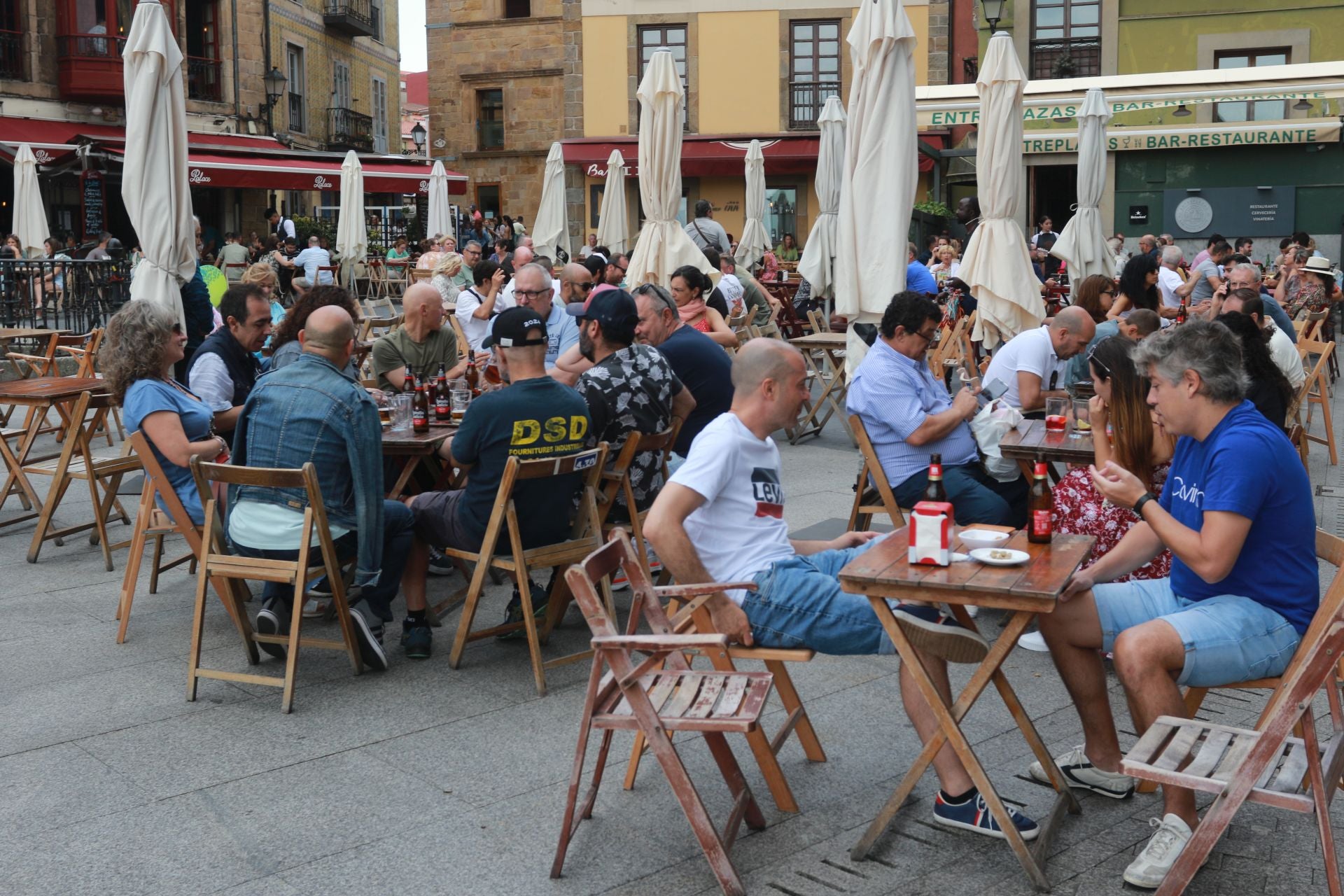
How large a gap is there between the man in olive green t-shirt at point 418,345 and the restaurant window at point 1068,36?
22.8 meters

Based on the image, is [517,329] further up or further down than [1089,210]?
further down

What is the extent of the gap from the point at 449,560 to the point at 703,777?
271cm

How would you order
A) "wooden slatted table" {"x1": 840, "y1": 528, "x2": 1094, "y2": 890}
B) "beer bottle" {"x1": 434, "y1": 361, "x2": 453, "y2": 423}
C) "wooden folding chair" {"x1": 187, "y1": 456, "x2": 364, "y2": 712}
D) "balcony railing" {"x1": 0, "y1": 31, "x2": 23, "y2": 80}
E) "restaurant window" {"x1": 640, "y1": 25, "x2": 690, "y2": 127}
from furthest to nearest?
"restaurant window" {"x1": 640, "y1": 25, "x2": 690, "y2": 127}, "balcony railing" {"x1": 0, "y1": 31, "x2": 23, "y2": 80}, "beer bottle" {"x1": 434, "y1": 361, "x2": 453, "y2": 423}, "wooden folding chair" {"x1": 187, "y1": 456, "x2": 364, "y2": 712}, "wooden slatted table" {"x1": 840, "y1": 528, "x2": 1094, "y2": 890}

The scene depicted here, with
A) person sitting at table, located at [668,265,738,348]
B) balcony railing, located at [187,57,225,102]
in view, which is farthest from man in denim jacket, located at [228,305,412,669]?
balcony railing, located at [187,57,225,102]

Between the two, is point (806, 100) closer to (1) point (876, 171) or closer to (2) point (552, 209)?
(2) point (552, 209)

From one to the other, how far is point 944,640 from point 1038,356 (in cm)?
337

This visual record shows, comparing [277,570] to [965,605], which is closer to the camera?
[965,605]

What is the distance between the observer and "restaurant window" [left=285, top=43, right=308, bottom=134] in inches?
1289

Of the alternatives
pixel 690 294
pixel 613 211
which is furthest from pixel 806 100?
pixel 690 294

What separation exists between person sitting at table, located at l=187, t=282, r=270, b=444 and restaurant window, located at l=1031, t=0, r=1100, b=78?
23995mm

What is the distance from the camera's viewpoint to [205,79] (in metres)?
29.6

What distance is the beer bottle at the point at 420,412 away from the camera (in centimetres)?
571

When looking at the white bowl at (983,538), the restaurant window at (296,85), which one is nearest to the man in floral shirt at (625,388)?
the white bowl at (983,538)

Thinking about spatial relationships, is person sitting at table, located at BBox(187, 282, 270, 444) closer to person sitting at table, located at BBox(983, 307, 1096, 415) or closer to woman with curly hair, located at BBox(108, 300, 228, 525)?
woman with curly hair, located at BBox(108, 300, 228, 525)
